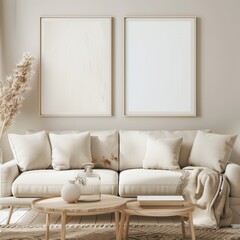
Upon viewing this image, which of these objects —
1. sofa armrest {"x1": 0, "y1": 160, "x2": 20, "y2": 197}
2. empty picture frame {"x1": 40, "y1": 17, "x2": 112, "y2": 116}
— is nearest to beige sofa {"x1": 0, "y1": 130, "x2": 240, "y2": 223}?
sofa armrest {"x1": 0, "y1": 160, "x2": 20, "y2": 197}

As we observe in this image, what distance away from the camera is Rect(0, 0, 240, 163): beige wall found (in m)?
5.58

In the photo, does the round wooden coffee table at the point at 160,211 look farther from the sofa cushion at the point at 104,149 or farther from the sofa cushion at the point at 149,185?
the sofa cushion at the point at 104,149

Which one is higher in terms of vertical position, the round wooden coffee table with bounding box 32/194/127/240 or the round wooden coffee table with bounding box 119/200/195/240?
the round wooden coffee table with bounding box 32/194/127/240

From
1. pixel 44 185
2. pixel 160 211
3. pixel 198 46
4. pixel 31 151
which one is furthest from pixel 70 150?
pixel 198 46

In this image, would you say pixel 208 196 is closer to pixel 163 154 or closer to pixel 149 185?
pixel 149 185

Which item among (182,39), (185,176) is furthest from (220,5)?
(185,176)

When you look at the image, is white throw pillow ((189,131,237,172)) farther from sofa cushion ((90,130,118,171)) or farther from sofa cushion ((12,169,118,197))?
sofa cushion ((12,169,118,197))

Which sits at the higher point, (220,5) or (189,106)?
(220,5)

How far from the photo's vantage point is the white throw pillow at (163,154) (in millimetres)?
4934

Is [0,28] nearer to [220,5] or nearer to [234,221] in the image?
[220,5]

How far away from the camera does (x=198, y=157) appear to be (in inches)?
197

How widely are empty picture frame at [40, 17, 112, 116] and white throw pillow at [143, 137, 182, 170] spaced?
816 millimetres

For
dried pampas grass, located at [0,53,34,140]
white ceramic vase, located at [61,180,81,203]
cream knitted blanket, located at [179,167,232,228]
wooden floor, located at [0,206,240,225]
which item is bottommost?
wooden floor, located at [0,206,240,225]

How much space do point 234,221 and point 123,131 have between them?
5.20 ft
